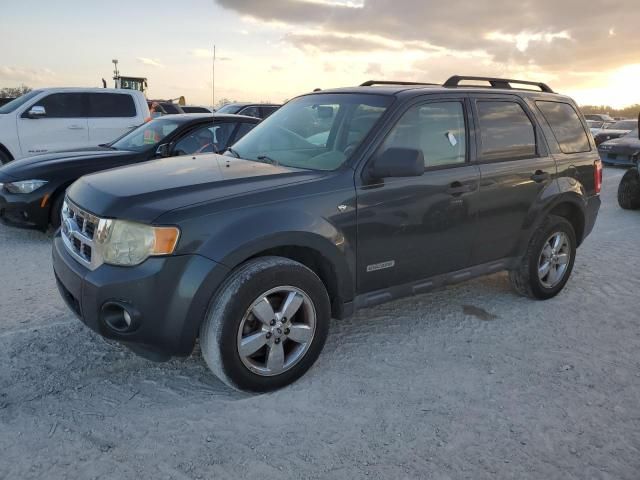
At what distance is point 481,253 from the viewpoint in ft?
13.8

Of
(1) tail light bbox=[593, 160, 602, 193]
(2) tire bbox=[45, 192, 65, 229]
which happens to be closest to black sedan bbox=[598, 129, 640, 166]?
(1) tail light bbox=[593, 160, 602, 193]

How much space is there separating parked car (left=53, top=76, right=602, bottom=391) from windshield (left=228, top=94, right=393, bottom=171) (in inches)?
0.6

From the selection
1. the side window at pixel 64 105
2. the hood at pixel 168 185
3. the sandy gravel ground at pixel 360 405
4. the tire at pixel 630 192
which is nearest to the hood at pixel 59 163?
the sandy gravel ground at pixel 360 405

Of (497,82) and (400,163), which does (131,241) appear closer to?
(400,163)

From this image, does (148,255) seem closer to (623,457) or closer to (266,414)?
(266,414)

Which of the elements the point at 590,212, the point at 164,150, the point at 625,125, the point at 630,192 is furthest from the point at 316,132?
the point at 625,125

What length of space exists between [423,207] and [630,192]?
293 inches

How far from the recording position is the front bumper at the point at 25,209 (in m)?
6.00

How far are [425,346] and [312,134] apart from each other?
173cm

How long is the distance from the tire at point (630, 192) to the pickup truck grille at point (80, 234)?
9252 mm

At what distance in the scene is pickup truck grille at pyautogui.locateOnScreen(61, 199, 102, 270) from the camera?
2.96 metres

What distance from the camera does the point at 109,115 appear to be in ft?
35.0

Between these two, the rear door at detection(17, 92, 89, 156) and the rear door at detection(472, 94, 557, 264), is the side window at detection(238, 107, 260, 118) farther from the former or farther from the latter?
the rear door at detection(472, 94, 557, 264)

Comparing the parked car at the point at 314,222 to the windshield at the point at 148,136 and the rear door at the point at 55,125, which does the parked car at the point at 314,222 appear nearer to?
the windshield at the point at 148,136
